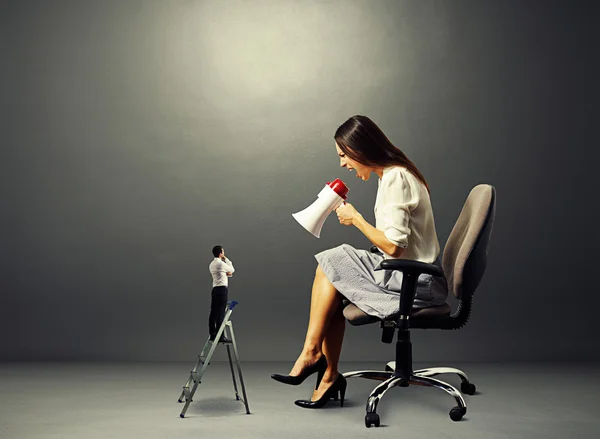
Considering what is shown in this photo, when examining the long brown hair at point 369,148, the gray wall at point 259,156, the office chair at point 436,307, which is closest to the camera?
the office chair at point 436,307

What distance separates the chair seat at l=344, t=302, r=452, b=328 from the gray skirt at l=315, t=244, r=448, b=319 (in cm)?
2

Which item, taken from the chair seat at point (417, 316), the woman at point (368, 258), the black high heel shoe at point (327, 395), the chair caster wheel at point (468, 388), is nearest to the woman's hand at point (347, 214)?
the woman at point (368, 258)

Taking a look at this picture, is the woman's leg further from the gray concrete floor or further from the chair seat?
the gray concrete floor

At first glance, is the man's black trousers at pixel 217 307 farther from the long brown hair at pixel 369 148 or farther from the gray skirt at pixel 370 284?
the long brown hair at pixel 369 148

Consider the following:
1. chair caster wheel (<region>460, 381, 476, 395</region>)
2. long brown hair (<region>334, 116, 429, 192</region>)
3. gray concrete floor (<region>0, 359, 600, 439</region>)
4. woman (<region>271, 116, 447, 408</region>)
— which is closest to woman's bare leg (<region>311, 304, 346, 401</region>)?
woman (<region>271, 116, 447, 408</region>)

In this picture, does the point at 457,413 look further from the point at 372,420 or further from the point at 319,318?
the point at 319,318

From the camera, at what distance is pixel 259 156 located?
4.12 meters

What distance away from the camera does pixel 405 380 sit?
2.56m

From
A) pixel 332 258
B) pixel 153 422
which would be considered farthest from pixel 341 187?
pixel 153 422

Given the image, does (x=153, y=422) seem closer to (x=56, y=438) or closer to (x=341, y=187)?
(x=56, y=438)

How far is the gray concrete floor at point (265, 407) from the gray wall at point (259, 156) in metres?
0.40

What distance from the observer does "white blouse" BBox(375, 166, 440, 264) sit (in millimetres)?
2459

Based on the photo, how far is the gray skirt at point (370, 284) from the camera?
2.47m

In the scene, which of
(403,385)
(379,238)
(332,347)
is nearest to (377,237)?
(379,238)
